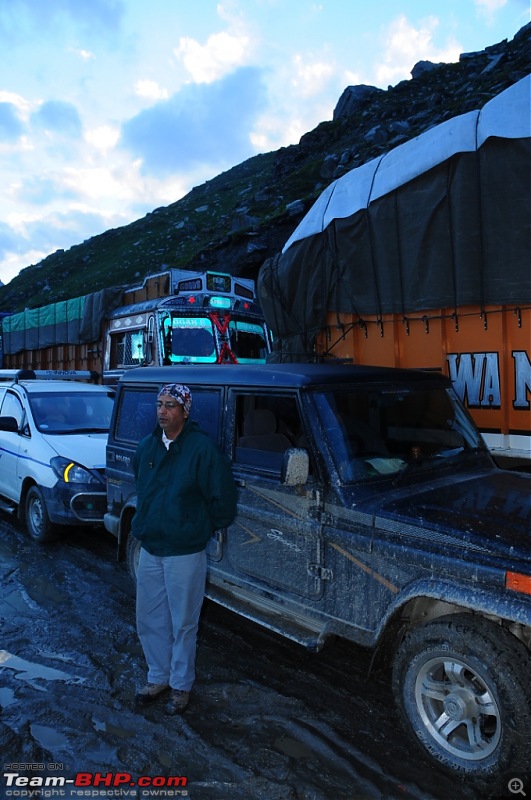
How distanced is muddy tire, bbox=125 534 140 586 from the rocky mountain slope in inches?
949

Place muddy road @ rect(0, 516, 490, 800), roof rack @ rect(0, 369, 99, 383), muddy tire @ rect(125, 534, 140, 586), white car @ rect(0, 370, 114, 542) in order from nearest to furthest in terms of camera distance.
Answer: muddy road @ rect(0, 516, 490, 800) < muddy tire @ rect(125, 534, 140, 586) < white car @ rect(0, 370, 114, 542) < roof rack @ rect(0, 369, 99, 383)

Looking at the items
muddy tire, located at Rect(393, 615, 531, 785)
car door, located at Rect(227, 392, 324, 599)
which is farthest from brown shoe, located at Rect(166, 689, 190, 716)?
muddy tire, located at Rect(393, 615, 531, 785)

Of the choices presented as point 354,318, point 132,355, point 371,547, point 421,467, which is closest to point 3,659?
point 371,547

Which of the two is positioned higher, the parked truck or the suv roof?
the parked truck

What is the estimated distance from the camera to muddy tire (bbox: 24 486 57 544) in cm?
630

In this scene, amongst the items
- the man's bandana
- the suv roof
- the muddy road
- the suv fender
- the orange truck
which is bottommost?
the muddy road

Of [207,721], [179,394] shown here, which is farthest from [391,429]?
[207,721]

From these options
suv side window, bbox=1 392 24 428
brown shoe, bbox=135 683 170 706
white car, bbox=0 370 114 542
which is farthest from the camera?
suv side window, bbox=1 392 24 428

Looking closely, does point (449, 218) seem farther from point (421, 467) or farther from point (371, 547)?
point (371, 547)

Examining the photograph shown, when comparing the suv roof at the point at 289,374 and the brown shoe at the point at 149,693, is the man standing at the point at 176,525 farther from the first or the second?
the suv roof at the point at 289,374

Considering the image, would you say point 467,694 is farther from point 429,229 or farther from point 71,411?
point 71,411

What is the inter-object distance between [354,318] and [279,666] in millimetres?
3544

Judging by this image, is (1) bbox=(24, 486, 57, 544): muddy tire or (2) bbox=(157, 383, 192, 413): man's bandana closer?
(2) bbox=(157, 383, 192, 413): man's bandana

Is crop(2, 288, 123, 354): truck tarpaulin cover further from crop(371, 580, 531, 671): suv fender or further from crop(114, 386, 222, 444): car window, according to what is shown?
crop(371, 580, 531, 671): suv fender
